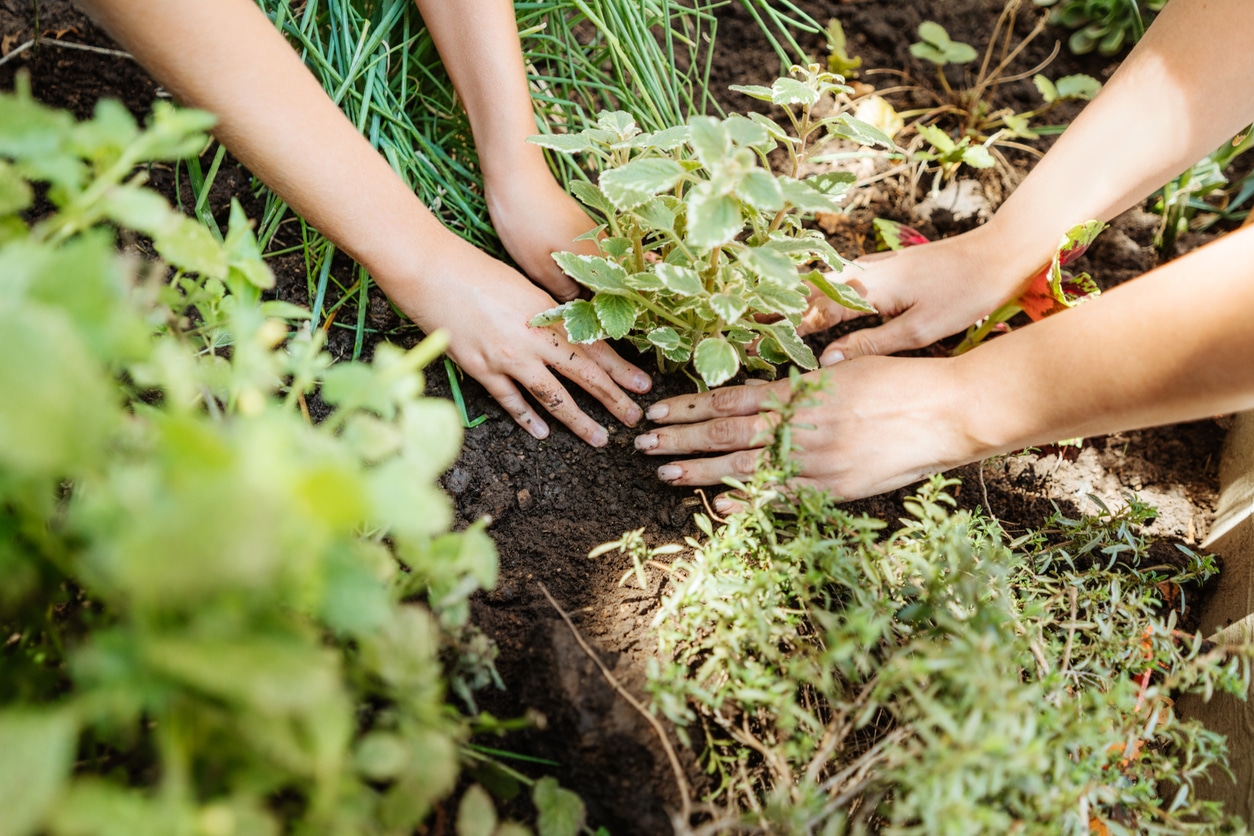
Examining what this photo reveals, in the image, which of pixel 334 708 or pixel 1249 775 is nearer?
pixel 334 708

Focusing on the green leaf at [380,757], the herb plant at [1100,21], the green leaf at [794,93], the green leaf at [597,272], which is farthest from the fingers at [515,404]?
the herb plant at [1100,21]

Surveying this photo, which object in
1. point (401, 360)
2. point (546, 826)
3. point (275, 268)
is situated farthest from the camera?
point (275, 268)

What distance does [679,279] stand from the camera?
940 mm

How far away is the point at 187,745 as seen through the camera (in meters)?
0.47

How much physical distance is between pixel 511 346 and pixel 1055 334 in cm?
76

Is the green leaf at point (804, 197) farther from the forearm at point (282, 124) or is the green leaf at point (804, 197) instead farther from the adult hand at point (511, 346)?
the forearm at point (282, 124)

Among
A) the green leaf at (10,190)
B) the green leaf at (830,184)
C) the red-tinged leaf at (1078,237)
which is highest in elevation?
the green leaf at (10,190)

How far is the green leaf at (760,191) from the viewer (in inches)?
31.5

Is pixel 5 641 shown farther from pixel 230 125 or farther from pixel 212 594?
pixel 230 125

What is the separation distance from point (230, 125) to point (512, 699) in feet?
2.62

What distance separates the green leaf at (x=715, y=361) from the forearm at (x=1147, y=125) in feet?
2.04

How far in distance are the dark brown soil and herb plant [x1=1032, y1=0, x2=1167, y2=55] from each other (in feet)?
0.25

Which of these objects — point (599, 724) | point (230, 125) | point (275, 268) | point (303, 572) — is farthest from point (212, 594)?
point (275, 268)

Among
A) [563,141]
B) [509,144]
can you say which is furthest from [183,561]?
[509,144]
